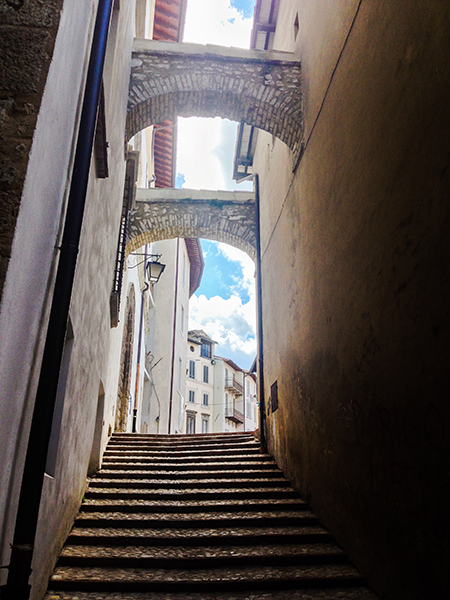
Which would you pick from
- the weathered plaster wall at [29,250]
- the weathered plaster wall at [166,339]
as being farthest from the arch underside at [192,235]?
the weathered plaster wall at [29,250]

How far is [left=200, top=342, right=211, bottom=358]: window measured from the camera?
103 feet

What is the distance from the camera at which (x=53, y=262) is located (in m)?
2.40

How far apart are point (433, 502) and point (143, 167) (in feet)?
36.0

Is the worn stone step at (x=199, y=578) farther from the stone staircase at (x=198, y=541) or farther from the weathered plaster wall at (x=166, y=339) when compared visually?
the weathered plaster wall at (x=166, y=339)

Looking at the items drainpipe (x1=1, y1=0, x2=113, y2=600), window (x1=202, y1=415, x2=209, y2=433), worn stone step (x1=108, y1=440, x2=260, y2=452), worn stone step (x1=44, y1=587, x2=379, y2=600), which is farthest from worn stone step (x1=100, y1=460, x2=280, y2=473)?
window (x1=202, y1=415, x2=209, y2=433)

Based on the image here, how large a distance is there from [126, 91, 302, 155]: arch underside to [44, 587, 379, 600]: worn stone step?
5.14 metres

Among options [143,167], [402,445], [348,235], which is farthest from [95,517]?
[143,167]

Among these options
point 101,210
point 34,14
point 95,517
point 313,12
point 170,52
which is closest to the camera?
point 34,14

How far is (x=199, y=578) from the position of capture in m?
3.30

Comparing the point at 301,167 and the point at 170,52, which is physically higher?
the point at 170,52

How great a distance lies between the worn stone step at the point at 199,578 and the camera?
10.3 feet

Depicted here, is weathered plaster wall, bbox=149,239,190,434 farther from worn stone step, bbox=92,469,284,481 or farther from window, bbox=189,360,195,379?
window, bbox=189,360,195,379

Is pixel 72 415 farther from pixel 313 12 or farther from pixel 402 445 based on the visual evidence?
pixel 313 12

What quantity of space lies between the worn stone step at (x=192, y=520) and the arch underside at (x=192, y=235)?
6607 millimetres
